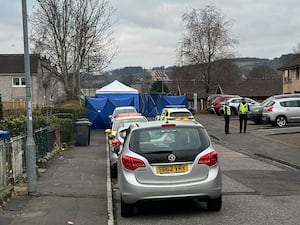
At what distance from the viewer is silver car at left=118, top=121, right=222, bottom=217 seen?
8172 millimetres

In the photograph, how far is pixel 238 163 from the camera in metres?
16.5

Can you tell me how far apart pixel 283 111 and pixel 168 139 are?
23.0 metres

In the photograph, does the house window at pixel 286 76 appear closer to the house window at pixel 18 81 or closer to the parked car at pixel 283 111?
the parked car at pixel 283 111

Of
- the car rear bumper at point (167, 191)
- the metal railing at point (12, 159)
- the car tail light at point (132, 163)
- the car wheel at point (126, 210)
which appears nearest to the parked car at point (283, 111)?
the metal railing at point (12, 159)

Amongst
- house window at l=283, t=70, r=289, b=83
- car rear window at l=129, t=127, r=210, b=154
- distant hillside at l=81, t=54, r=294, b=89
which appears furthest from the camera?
distant hillside at l=81, t=54, r=294, b=89

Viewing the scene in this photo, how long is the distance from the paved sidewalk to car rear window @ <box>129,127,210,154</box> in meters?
1.32

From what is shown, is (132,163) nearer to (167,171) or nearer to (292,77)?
(167,171)

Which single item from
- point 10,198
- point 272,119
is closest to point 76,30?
point 272,119

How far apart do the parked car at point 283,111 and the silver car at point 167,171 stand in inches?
892

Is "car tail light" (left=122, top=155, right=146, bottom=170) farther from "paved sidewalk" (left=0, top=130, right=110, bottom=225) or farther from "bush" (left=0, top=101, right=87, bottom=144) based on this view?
"bush" (left=0, top=101, right=87, bottom=144)

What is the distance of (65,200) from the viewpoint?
386 inches

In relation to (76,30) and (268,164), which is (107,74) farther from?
(268,164)

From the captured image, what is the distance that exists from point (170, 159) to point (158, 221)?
0.99 m

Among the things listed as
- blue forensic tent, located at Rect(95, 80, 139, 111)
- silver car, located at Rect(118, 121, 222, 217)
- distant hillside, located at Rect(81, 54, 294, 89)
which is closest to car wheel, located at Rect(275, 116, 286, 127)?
blue forensic tent, located at Rect(95, 80, 139, 111)
